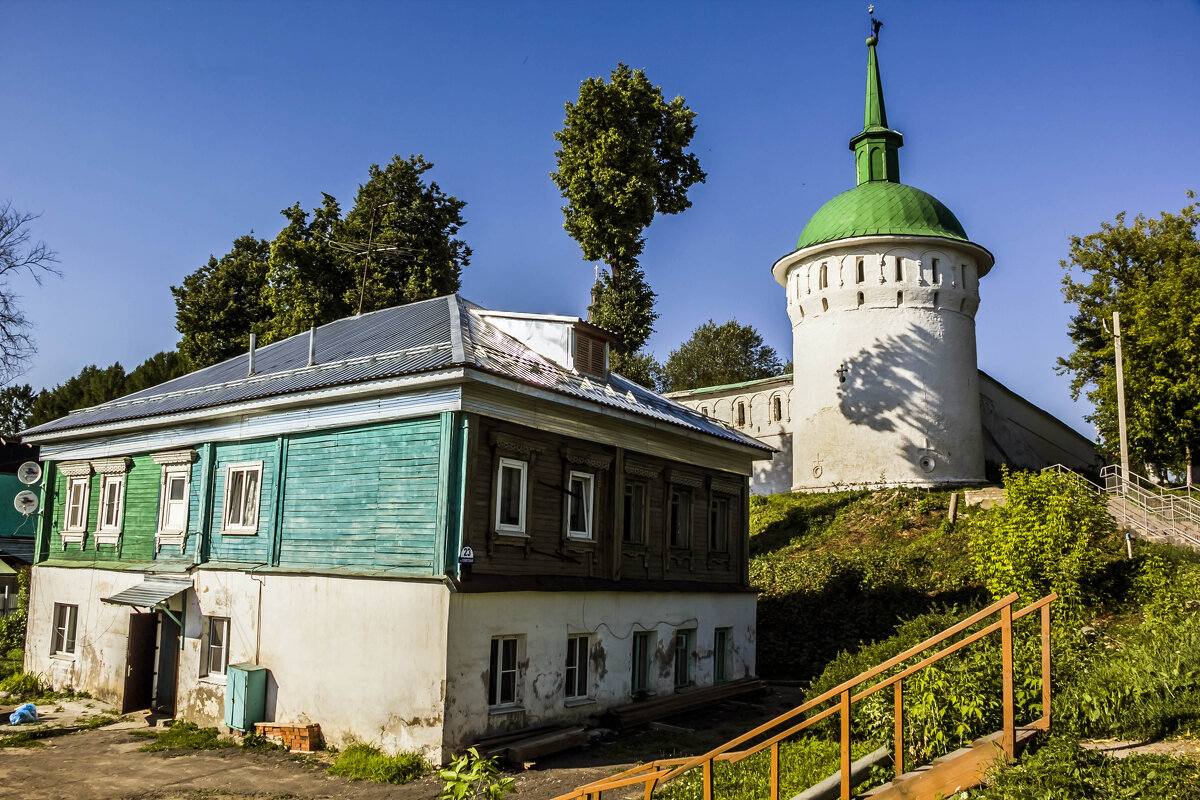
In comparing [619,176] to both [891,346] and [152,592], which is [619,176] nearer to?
[891,346]

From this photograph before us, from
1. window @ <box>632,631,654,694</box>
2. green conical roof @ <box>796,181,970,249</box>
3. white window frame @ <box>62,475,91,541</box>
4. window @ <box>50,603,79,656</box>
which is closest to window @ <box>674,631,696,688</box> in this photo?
window @ <box>632,631,654,694</box>

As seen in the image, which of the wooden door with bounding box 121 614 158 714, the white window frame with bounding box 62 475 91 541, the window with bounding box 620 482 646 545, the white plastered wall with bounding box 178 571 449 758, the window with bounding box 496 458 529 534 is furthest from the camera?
the white window frame with bounding box 62 475 91 541

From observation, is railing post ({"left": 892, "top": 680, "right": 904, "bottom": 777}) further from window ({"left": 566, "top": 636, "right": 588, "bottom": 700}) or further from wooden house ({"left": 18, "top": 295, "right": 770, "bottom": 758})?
window ({"left": 566, "top": 636, "right": 588, "bottom": 700})

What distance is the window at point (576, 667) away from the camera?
1591cm

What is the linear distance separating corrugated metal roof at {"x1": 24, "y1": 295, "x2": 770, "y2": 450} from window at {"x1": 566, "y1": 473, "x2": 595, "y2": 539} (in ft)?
5.08

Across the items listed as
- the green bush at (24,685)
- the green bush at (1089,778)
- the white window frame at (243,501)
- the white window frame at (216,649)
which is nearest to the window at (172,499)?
the white window frame at (243,501)

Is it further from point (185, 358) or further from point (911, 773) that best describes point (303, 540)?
point (185, 358)

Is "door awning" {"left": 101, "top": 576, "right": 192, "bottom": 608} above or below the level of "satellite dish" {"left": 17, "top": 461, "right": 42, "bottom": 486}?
below

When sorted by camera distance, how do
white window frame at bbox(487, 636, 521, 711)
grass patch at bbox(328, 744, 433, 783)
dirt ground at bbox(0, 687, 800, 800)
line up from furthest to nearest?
white window frame at bbox(487, 636, 521, 711)
grass patch at bbox(328, 744, 433, 783)
dirt ground at bbox(0, 687, 800, 800)

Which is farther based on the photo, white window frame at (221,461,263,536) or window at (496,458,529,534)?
white window frame at (221,461,263,536)

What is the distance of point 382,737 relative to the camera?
13.5 metres

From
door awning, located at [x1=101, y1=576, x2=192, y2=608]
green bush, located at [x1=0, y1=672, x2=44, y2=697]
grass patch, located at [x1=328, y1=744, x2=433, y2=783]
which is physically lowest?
green bush, located at [x1=0, y1=672, x2=44, y2=697]

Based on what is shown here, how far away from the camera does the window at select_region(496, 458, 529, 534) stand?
14797 millimetres

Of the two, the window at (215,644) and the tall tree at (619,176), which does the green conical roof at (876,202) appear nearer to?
the tall tree at (619,176)
